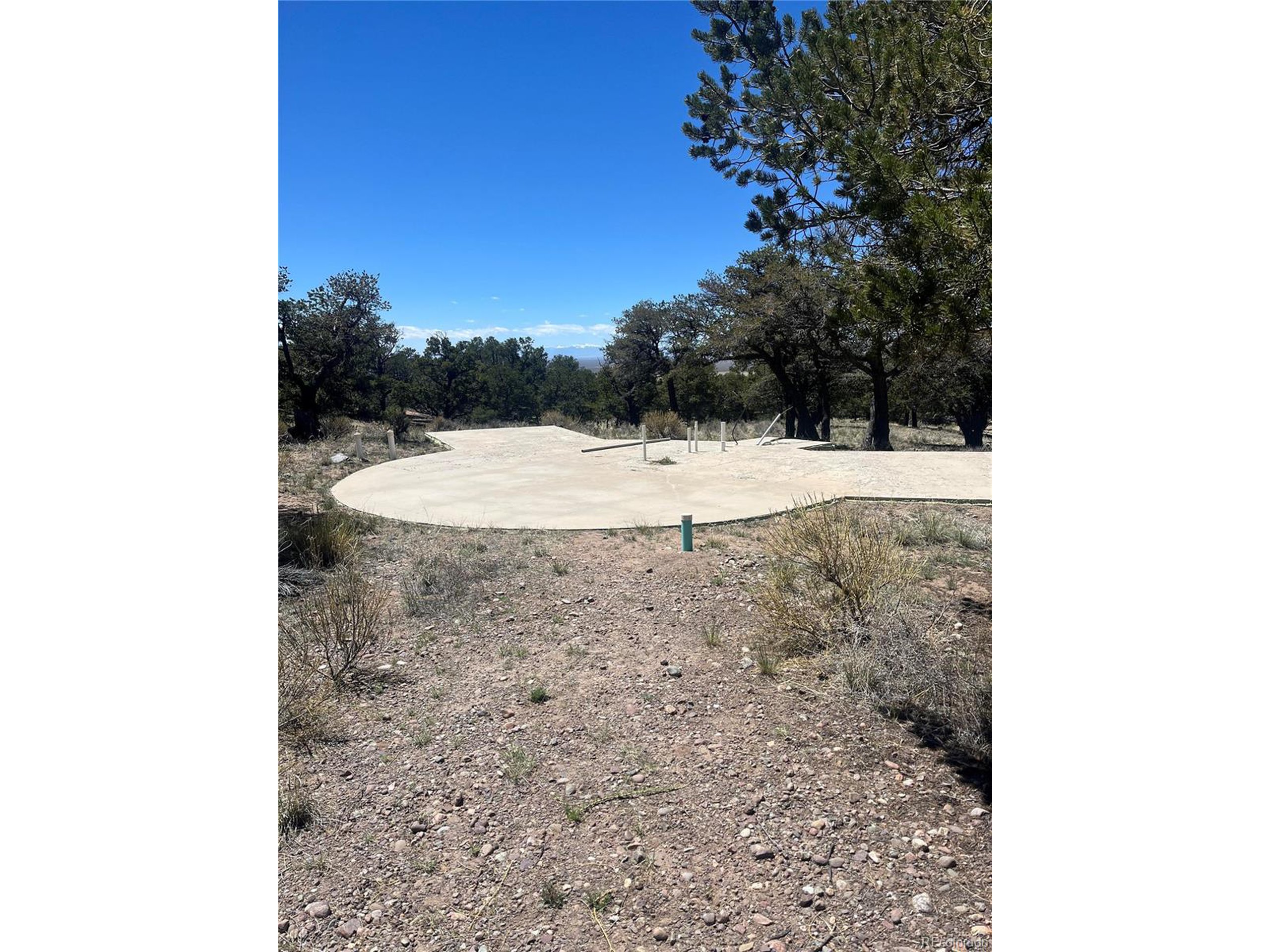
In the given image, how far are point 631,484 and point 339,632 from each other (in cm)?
628

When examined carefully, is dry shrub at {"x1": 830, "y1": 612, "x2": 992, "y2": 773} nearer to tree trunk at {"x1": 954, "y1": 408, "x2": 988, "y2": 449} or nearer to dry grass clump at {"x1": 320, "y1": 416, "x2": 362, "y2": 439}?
dry grass clump at {"x1": 320, "y1": 416, "x2": 362, "y2": 439}

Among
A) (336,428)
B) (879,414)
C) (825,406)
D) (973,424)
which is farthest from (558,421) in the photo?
(973,424)

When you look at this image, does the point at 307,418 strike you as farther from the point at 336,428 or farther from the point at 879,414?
the point at 879,414

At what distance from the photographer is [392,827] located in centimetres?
247

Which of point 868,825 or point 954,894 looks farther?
point 868,825

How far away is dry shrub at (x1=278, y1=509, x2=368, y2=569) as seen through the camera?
5.95 metres

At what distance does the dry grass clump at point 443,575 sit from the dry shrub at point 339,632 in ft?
1.53

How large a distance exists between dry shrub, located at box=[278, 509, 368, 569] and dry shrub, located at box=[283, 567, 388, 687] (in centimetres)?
155

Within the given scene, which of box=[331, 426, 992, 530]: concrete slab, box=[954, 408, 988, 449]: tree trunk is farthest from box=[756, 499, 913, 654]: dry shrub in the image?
box=[954, 408, 988, 449]: tree trunk
